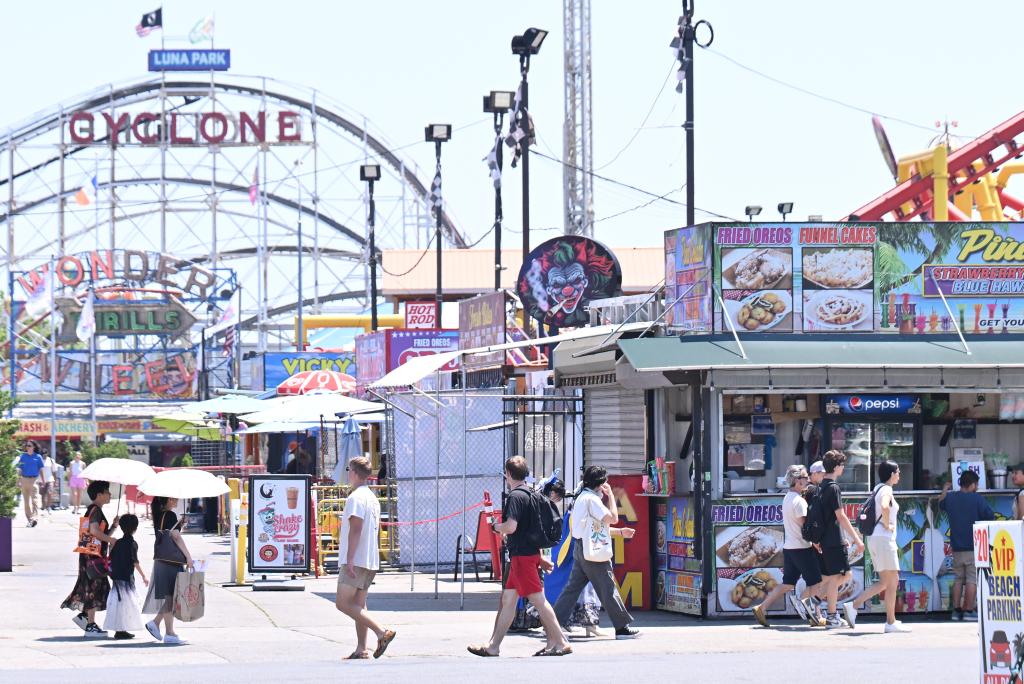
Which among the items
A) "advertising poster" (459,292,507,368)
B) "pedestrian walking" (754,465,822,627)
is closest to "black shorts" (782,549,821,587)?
"pedestrian walking" (754,465,822,627)

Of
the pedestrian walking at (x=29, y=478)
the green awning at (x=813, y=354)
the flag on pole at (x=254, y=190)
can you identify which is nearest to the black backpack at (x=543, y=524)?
the green awning at (x=813, y=354)

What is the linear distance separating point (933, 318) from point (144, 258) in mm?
52451

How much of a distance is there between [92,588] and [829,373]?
7531 millimetres

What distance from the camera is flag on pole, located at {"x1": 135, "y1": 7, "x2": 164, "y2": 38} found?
71.6m

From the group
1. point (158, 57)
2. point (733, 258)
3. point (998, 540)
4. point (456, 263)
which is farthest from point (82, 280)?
point (998, 540)

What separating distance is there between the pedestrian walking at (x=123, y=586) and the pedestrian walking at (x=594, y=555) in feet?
12.9

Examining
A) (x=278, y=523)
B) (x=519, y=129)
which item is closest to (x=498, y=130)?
(x=519, y=129)

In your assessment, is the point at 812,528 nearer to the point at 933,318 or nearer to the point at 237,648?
the point at 933,318

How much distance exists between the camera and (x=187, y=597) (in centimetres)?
1521

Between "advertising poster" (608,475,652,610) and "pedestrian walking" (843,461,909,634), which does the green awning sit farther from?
"advertising poster" (608,475,652,610)

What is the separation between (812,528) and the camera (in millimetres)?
15820

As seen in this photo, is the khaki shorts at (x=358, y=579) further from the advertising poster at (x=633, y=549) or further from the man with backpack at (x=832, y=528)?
the advertising poster at (x=633, y=549)

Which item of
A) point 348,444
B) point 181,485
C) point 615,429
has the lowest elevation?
point 181,485

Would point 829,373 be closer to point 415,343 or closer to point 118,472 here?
point 118,472
